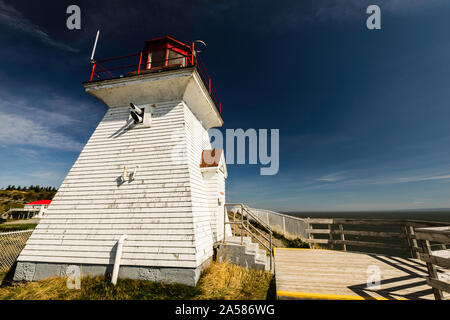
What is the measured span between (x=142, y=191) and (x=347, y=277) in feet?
21.5

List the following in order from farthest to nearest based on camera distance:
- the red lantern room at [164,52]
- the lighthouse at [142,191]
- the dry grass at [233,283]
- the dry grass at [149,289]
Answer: the red lantern room at [164,52] < the lighthouse at [142,191] < the dry grass at [149,289] < the dry grass at [233,283]

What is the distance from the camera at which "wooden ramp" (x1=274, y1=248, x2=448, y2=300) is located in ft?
12.2

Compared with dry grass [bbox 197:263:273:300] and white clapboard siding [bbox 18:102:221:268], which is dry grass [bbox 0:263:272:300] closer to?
dry grass [bbox 197:263:273:300]

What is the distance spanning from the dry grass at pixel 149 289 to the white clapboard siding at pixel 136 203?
1.70ft

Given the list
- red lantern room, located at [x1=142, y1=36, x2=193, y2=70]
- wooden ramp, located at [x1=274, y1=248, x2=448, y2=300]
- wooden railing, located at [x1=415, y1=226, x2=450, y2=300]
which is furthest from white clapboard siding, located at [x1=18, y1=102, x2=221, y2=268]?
wooden railing, located at [x1=415, y1=226, x2=450, y2=300]

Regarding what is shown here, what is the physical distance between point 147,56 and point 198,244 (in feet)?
29.4

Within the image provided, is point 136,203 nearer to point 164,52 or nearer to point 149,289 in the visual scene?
point 149,289

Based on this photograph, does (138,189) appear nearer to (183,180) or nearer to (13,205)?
(183,180)

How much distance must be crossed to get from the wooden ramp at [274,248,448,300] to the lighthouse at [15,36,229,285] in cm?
259

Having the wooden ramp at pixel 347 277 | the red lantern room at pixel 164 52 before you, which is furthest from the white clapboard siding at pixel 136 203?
the wooden ramp at pixel 347 277

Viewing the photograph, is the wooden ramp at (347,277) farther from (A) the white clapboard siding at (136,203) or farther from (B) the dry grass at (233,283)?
(A) the white clapboard siding at (136,203)

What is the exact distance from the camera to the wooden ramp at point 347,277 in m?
3.71

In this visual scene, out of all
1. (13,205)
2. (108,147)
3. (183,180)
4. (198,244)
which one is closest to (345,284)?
(198,244)
